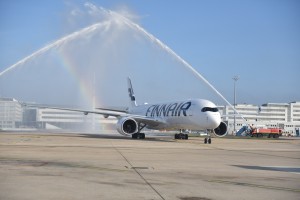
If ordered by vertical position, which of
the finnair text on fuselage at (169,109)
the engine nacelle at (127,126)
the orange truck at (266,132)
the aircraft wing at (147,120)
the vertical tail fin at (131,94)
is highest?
the vertical tail fin at (131,94)

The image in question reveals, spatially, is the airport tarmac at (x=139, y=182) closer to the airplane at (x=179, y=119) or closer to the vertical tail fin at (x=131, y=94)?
the airplane at (x=179, y=119)

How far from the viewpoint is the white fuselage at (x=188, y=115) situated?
3494 cm

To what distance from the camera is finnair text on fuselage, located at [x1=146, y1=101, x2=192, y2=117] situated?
3808 cm

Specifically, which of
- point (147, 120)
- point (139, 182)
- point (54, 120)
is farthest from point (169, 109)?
point (54, 120)

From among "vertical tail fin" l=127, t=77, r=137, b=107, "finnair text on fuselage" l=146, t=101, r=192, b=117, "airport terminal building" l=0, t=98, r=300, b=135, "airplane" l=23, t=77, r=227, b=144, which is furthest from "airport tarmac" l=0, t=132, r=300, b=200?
"vertical tail fin" l=127, t=77, r=137, b=107

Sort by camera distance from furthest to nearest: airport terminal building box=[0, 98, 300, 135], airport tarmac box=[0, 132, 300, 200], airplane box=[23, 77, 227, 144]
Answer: airport terminal building box=[0, 98, 300, 135], airplane box=[23, 77, 227, 144], airport tarmac box=[0, 132, 300, 200]

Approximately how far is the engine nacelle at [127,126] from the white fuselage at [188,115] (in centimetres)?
339

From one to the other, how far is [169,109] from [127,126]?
4.47 m

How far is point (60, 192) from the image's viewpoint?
877 centimetres

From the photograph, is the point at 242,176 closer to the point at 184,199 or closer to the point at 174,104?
the point at 184,199

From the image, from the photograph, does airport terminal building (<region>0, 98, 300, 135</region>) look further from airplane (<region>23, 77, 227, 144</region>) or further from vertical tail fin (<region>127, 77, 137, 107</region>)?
vertical tail fin (<region>127, 77, 137, 107</region>)

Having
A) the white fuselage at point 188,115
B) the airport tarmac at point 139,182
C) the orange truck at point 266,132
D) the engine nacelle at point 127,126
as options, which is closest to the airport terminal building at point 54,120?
the orange truck at point 266,132

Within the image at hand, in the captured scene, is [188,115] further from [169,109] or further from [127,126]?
[127,126]

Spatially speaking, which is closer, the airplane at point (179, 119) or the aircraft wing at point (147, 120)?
the airplane at point (179, 119)
